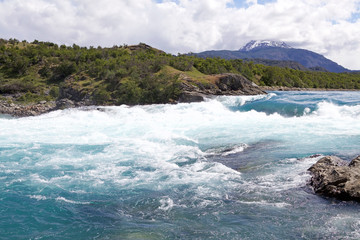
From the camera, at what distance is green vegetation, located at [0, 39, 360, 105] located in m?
37.0

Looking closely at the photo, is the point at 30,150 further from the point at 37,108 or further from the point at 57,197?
the point at 37,108

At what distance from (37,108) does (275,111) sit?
27.1 meters

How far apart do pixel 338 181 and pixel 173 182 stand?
5219 mm

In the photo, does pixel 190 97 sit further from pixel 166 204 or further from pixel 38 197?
pixel 166 204

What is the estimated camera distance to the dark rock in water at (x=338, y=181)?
8.36 m

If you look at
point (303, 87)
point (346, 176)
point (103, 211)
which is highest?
point (303, 87)

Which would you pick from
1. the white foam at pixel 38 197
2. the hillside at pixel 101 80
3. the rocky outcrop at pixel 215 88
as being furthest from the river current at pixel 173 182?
the hillside at pixel 101 80

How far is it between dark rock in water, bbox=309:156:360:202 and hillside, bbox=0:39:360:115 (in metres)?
26.1

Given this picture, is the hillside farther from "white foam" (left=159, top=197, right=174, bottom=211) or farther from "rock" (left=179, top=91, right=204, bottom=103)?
"white foam" (left=159, top=197, right=174, bottom=211)

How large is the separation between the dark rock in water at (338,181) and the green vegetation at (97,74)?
27575mm

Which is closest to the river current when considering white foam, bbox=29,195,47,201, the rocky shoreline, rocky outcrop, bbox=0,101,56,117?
white foam, bbox=29,195,47,201

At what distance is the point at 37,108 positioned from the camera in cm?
3525

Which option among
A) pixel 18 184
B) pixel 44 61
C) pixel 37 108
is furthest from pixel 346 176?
pixel 44 61

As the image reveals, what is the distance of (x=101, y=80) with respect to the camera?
4244cm
